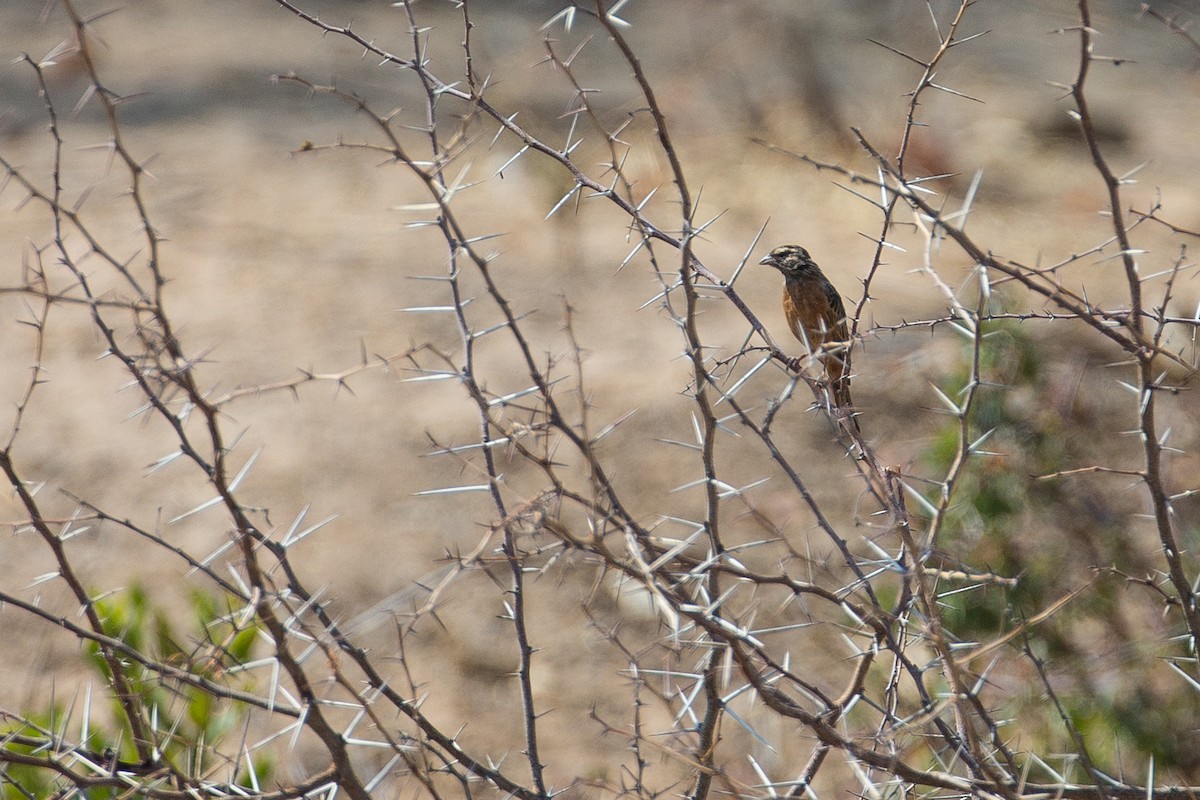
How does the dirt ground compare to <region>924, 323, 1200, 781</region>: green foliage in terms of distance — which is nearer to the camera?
<region>924, 323, 1200, 781</region>: green foliage

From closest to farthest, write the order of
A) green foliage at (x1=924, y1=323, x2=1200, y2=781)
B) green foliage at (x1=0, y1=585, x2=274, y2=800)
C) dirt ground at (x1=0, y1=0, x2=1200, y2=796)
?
green foliage at (x1=0, y1=585, x2=274, y2=800) → green foliage at (x1=924, y1=323, x2=1200, y2=781) → dirt ground at (x1=0, y1=0, x2=1200, y2=796)

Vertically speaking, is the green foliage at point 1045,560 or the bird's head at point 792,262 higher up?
the bird's head at point 792,262

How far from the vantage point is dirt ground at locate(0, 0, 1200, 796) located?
5398mm

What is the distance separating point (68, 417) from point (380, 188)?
315 centimetres

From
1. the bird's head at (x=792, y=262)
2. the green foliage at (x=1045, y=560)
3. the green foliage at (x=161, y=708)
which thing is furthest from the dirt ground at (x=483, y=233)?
the green foliage at (x=1045, y=560)

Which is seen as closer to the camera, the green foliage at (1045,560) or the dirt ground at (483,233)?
the green foliage at (1045,560)

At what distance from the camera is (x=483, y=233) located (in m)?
7.89

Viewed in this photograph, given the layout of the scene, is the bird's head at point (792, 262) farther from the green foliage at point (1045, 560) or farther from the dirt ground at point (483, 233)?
the green foliage at point (1045, 560)

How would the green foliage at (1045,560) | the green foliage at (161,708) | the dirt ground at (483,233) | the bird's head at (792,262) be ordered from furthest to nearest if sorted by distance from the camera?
the dirt ground at (483,233) < the bird's head at (792,262) < the green foliage at (1045,560) < the green foliage at (161,708)

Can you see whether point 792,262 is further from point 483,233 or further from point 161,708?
point 483,233

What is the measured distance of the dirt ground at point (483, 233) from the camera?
17.7 ft

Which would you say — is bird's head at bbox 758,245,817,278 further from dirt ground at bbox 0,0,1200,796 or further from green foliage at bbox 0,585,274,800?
green foliage at bbox 0,585,274,800

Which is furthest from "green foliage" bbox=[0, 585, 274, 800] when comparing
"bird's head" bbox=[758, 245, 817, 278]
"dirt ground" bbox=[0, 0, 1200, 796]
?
"bird's head" bbox=[758, 245, 817, 278]

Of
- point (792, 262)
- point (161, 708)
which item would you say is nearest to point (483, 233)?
point (792, 262)
